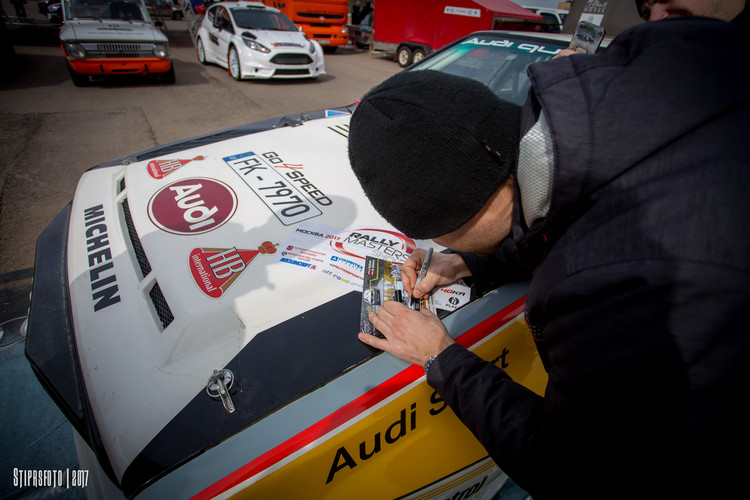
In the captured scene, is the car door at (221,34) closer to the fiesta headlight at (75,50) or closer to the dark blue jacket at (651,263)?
the fiesta headlight at (75,50)

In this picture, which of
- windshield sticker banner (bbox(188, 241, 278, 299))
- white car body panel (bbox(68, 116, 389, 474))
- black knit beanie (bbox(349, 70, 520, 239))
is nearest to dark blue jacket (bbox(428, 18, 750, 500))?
black knit beanie (bbox(349, 70, 520, 239))

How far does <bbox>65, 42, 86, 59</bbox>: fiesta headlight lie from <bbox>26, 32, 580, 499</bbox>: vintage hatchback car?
5.64 m

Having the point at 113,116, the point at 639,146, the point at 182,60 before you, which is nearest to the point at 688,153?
the point at 639,146

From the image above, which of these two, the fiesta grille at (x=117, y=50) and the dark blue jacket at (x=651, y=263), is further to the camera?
the fiesta grille at (x=117, y=50)

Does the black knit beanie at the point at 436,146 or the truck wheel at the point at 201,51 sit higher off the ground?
the black knit beanie at the point at 436,146

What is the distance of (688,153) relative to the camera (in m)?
0.46

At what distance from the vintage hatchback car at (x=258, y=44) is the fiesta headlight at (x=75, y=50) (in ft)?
7.87

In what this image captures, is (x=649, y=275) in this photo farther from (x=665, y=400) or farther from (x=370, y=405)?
(x=370, y=405)

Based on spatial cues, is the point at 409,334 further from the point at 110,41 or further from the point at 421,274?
the point at 110,41

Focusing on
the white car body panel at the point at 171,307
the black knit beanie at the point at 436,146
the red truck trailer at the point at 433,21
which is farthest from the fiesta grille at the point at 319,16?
the black knit beanie at the point at 436,146

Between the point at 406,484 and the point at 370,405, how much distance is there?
0.29m

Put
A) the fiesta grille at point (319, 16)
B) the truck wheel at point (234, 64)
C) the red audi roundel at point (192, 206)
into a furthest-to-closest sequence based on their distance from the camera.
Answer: the fiesta grille at point (319, 16), the truck wheel at point (234, 64), the red audi roundel at point (192, 206)

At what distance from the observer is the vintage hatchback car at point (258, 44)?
21.8 ft

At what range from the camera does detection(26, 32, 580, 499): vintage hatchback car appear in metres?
0.77
